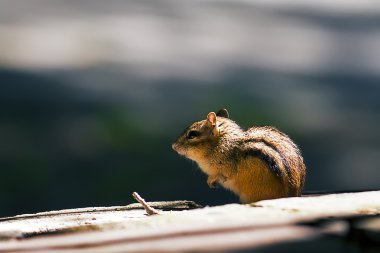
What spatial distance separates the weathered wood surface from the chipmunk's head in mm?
2017

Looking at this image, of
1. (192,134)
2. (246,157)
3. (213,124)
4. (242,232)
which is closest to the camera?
(242,232)

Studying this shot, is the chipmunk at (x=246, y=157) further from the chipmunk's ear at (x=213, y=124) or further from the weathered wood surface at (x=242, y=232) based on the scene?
the weathered wood surface at (x=242, y=232)

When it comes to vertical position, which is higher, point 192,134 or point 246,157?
point 192,134

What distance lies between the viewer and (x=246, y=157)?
16.5 feet

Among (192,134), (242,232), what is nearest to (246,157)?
(192,134)

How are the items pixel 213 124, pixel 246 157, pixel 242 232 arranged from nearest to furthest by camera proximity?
1. pixel 242 232
2. pixel 246 157
3. pixel 213 124

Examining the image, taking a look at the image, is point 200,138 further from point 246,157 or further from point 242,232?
point 242,232

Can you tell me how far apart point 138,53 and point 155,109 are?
1492 millimetres

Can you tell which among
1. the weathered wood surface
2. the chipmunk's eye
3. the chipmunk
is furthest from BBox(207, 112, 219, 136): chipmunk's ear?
the weathered wood surface

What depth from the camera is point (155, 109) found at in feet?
35.6

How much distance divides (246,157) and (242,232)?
2.26 metres

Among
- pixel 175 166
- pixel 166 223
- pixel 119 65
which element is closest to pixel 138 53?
pixel 119 65

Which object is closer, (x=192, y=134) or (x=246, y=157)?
(x=246, y=157)

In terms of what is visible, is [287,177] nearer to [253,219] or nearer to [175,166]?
[253,219]
